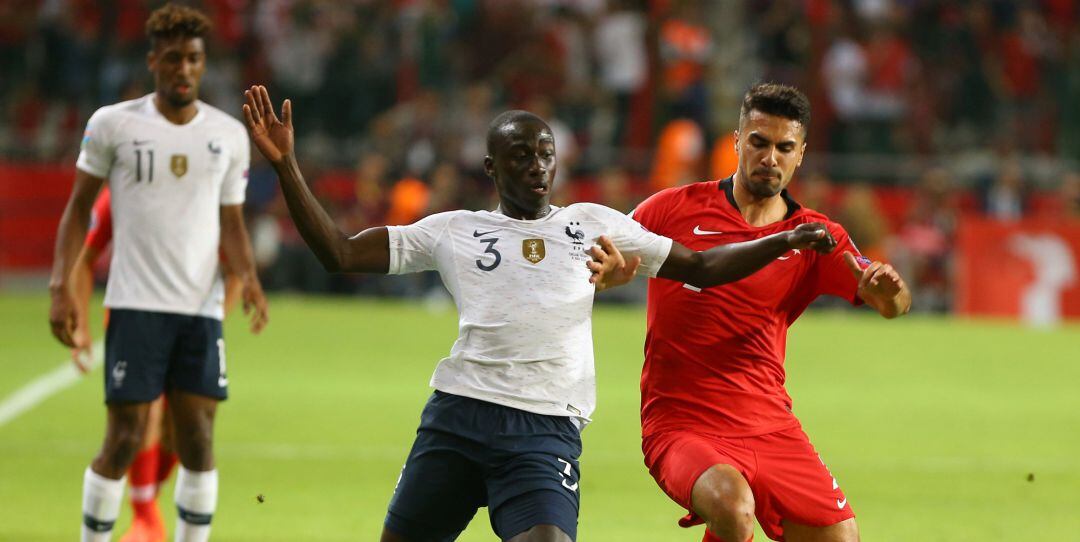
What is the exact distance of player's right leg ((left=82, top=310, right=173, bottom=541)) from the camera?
6.66 meters

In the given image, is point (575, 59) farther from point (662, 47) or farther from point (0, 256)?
point (0, 256)

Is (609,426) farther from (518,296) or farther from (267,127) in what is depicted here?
(267,127)

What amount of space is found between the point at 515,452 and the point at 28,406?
781 cm

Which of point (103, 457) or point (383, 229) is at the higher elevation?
point (383, 229)

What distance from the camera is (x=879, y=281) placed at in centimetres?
587

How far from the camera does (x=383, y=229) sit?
563cm

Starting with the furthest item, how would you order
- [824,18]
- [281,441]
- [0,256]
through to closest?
1. [824,18]
2. [0,256]
3. [281,441]

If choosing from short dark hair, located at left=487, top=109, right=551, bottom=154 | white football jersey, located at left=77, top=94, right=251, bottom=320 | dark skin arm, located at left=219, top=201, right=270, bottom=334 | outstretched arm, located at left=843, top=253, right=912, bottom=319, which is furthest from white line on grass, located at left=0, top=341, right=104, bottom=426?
outstretched arm, located at left=843, top=253, right=912, bottom=319

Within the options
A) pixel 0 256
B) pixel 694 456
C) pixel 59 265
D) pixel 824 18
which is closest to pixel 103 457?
pixel 59 265

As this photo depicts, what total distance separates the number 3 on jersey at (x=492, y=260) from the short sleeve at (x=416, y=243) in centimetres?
18

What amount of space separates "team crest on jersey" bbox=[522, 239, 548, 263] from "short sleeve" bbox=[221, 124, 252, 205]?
209 cm

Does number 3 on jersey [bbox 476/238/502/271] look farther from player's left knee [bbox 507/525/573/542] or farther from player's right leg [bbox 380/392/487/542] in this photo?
player's left knee [bbox 507/525/573/542]

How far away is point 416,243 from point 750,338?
147 cm

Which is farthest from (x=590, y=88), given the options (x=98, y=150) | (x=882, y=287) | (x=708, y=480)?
(x=708, y=480)
